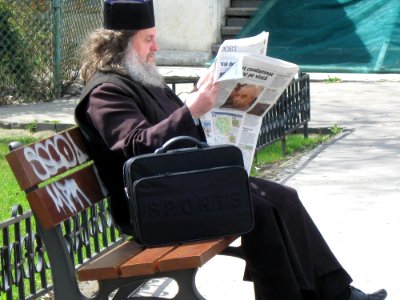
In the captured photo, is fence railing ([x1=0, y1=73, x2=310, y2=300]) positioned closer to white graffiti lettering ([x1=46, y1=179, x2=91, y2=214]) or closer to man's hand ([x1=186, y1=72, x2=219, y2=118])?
white graffiti lettering ([x1=46, y1=179, x2=91, y2=214])

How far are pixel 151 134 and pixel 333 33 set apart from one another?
12.1m

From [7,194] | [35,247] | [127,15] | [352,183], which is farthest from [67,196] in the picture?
[352,183]

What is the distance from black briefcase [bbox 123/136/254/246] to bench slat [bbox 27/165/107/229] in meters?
0.30

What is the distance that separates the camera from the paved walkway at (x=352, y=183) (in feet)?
18.0

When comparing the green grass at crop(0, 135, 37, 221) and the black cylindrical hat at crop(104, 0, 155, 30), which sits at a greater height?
the black cylindrical hat at crop(104, 0, 155, 30)

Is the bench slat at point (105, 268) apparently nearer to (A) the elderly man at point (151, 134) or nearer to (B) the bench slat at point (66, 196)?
(B) the bench slat at point (66, 196)

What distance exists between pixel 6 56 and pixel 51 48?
63 centimetres

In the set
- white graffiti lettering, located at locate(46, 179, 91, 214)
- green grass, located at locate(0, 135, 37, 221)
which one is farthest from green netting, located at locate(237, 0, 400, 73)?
white graffiti lettering, located at locate(46, 179, 91, 214)

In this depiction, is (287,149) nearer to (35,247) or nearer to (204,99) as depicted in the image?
(35,247)

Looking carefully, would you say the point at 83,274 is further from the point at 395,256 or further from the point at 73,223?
the point at 395,256

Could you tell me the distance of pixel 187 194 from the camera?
3.73 m

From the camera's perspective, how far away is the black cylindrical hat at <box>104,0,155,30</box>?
4.22 meters

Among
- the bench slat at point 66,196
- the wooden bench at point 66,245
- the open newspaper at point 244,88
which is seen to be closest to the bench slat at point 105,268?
the wooden bench at point 66,245

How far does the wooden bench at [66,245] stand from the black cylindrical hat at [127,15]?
46 centimetres
